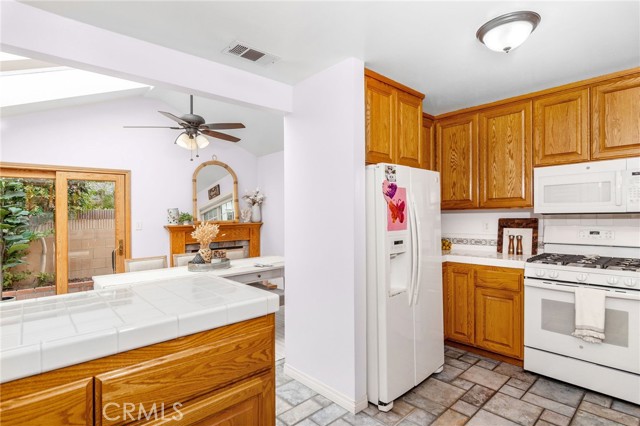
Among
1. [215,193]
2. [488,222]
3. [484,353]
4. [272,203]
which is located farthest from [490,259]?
[215,193]

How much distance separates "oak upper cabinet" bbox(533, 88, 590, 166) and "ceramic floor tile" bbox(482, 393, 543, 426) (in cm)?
186

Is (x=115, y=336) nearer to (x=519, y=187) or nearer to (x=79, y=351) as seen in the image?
(x=79, y=351)

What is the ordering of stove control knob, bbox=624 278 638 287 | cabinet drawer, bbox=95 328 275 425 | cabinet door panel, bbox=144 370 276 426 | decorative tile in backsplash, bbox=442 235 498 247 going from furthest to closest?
decorative tile in backsplash, bbox=442 235 498 247
stove control knob, bbox=624 278 638 287
cabinet door panel, bbox=144 370 276 426
cabinet drawer, bbox=95 328 275 425

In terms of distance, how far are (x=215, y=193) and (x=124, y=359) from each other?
479cm

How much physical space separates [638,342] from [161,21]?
11.4 feet

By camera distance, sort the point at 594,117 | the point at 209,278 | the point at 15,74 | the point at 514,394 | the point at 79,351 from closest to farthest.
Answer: the point at 79,351, the point at 209,278, the point at 514,394, the point at 594,117, the point at 15,74

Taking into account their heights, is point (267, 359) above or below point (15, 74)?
below

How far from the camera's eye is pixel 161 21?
5.83 feet

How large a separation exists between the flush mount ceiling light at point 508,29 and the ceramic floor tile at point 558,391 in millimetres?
2351

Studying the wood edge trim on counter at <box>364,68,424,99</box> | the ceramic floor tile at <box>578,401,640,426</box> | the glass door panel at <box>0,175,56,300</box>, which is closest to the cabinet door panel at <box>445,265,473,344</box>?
the ceramic floor tile at <box>578,401,640,426</box>

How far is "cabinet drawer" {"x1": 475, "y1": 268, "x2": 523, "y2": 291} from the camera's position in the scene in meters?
2.74

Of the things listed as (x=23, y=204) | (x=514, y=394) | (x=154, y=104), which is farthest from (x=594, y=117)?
(x=23, y=204)

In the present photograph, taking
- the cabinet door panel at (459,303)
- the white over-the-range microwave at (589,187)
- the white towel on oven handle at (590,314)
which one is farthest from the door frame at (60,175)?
the white towel on oven handle at (590,314)

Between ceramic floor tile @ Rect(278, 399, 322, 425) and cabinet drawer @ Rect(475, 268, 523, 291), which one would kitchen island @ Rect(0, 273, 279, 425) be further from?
cabinet drawer @ Rect(475, 268, 523, 291)
